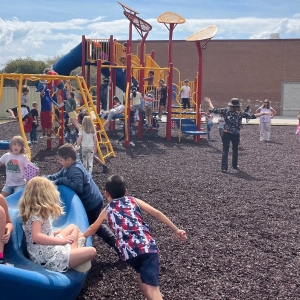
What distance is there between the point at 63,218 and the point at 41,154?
26.3 ft

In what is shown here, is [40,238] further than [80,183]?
No

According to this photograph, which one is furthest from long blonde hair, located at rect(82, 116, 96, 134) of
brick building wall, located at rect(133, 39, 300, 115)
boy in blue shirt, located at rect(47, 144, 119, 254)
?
brick building wall, located at rect(133, 39, 300, 115)

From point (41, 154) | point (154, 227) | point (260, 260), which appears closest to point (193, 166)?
point (41, 154)

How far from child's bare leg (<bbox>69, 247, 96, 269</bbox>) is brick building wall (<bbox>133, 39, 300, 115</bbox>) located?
37.0 metres

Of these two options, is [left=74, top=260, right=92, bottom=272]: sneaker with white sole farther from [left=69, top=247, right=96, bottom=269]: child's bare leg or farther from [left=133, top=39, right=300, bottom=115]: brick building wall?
[left=133, top=39, right=300, bottom=115]: brick building wall

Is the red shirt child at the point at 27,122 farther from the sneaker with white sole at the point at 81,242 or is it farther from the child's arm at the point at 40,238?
the child's arm at the point at 40,238

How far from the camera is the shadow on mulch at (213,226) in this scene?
4.44 metres

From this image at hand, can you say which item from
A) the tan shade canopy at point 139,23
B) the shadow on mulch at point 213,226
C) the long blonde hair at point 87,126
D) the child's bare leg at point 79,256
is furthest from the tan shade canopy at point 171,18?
the child's bare leg at point 79,256

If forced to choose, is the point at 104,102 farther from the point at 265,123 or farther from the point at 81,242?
the point at 81,242

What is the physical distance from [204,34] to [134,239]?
1280cm

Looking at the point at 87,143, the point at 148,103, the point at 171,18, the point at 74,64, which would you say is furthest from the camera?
the point at 74,64

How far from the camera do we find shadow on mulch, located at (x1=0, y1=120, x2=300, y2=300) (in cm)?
444

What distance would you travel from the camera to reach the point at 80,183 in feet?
16.9

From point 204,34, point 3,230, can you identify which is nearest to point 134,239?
point 3,230
